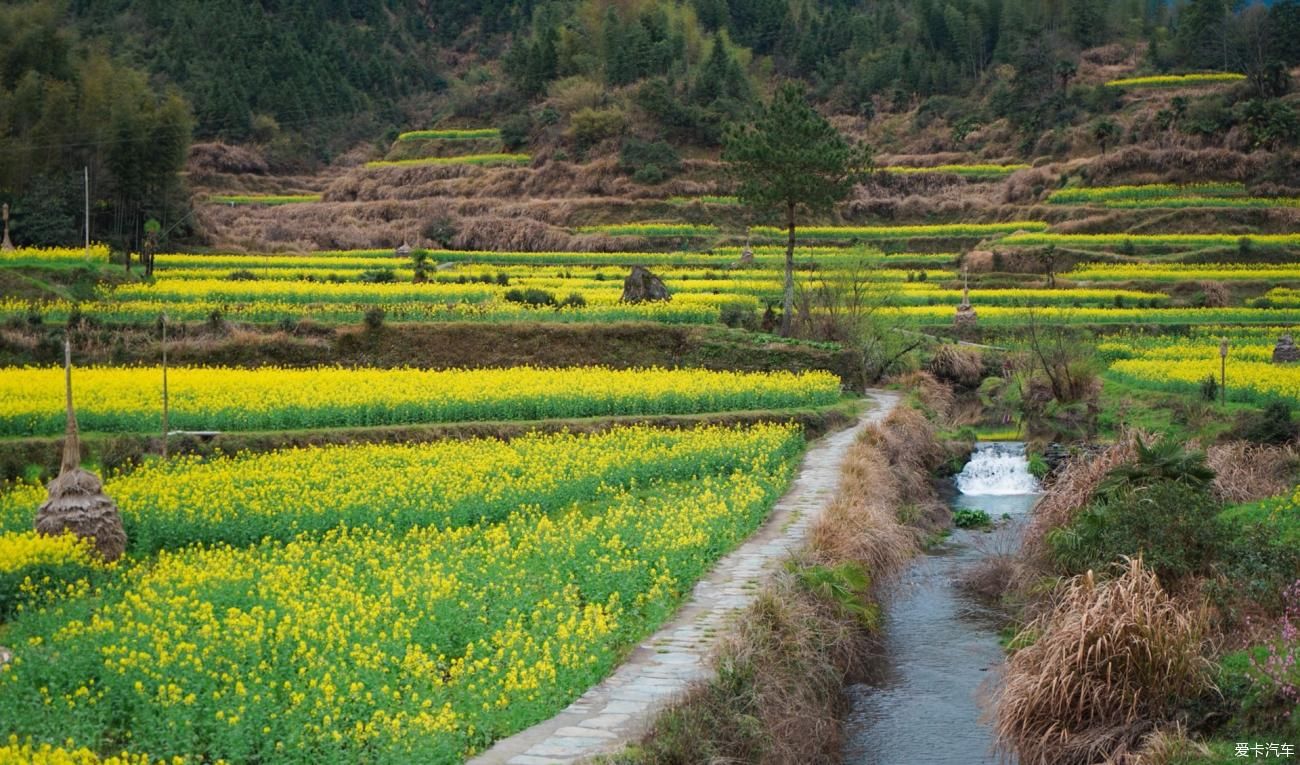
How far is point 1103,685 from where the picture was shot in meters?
12.6

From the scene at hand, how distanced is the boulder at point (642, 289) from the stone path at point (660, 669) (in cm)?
2027

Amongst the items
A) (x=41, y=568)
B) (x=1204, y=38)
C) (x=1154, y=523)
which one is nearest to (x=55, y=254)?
(x=41, y=568)

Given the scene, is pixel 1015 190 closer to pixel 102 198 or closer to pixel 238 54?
pixel 102 198

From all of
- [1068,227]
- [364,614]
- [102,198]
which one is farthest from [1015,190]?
[364,614]

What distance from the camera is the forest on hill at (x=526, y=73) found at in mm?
51781

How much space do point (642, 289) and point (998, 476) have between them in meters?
14.2

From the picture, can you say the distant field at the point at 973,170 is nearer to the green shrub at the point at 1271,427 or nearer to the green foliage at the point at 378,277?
the green foliage at the point at 378,277

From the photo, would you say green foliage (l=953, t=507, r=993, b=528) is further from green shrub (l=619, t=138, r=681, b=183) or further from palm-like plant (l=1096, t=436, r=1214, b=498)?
green shrub (l=619, t=138, r=681, b=183)

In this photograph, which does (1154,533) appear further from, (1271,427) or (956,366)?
(956,366)

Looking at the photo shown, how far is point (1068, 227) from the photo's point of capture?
61.9m

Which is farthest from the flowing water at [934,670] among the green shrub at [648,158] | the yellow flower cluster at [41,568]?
the green shrub at [648,158]

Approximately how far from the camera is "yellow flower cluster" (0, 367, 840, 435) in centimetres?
2266

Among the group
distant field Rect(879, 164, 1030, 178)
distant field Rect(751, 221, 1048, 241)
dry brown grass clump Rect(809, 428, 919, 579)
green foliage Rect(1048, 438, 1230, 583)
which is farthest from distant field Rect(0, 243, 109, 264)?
distant field Rect(879, 164, 1030, 178)

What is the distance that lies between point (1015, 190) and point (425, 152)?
40665 mm
